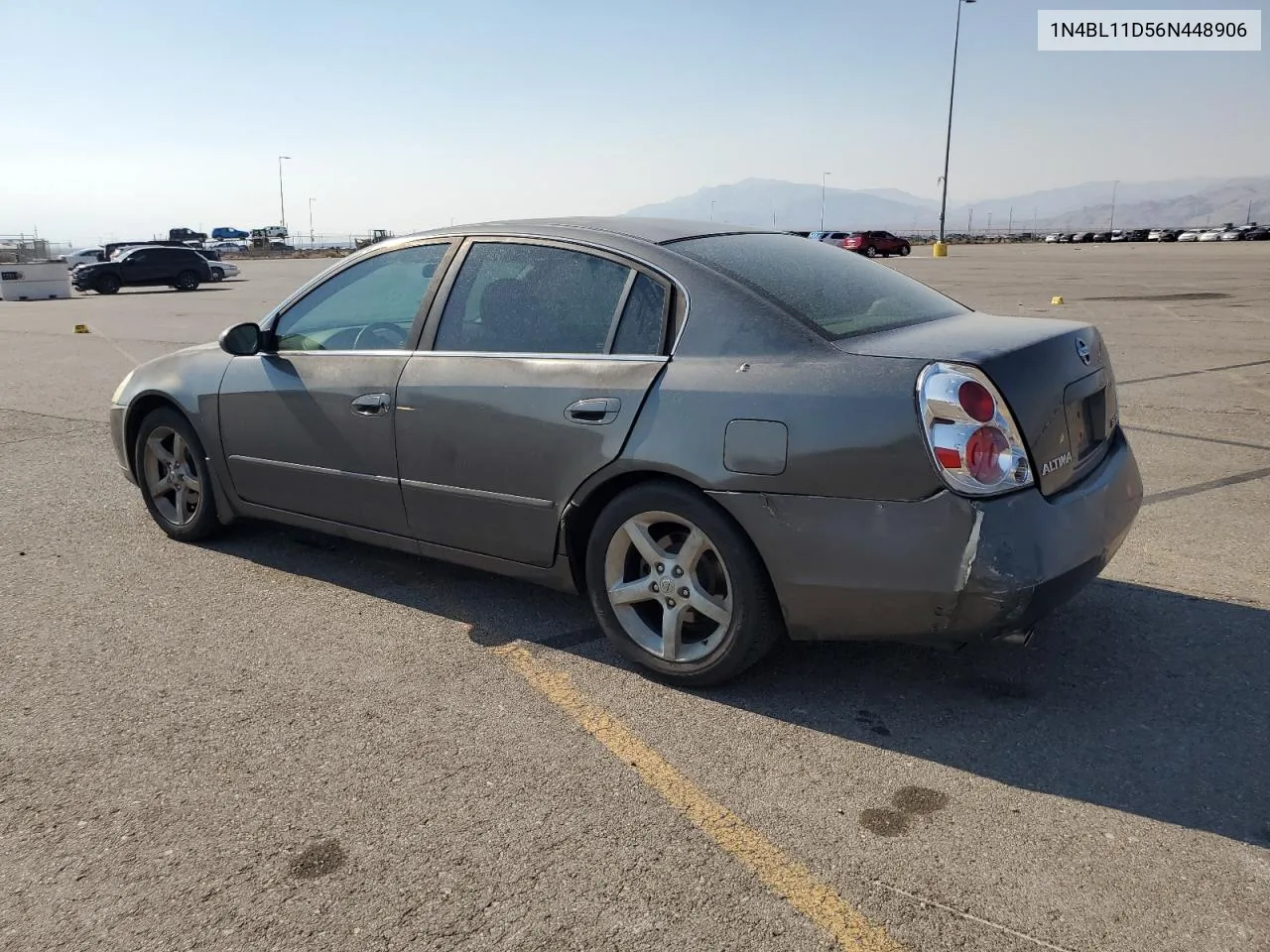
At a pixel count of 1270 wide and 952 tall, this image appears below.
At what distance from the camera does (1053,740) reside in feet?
10.5

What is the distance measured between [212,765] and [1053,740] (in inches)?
99.8

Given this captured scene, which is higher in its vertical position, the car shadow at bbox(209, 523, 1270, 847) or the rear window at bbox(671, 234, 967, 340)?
the rear window at bbox(671, 234, 967, 340)

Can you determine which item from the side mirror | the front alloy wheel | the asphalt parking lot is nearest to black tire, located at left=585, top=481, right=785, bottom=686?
the asphalt parking lot

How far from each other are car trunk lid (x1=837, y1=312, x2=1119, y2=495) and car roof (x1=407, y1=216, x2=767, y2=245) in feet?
3.14

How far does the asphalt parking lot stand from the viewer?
8.00ft

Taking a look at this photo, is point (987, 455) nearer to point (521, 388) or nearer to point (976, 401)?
point (976, 401)

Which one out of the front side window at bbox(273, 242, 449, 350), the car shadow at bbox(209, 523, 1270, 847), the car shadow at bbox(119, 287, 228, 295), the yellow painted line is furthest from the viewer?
the car shadow at bbox(119, 287, 228, 295)

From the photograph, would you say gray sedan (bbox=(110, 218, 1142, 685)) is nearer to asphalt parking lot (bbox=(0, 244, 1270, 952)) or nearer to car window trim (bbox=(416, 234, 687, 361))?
car window trim (bbox=(416, 234, 687, 361))

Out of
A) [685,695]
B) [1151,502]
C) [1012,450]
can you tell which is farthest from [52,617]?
[1151,502]

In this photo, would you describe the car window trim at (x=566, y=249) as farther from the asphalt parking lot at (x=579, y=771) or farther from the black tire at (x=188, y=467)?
the black tire at (x=188, y=467)

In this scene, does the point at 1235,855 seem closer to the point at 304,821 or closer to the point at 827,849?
the point at 827,849

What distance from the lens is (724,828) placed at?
2.77 metres

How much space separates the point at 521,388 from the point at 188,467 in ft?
7.83

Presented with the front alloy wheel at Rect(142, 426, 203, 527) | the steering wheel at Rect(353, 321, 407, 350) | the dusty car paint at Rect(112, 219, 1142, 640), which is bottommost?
the front alloy wheel at Rect(142, 426, 203, 527)
